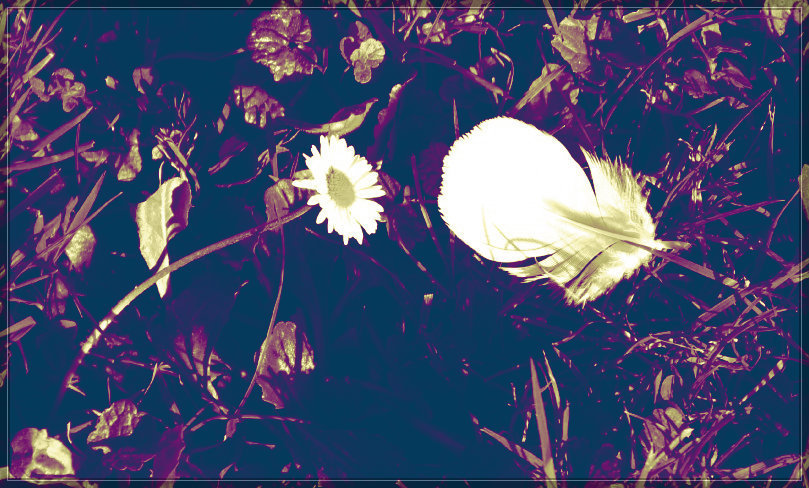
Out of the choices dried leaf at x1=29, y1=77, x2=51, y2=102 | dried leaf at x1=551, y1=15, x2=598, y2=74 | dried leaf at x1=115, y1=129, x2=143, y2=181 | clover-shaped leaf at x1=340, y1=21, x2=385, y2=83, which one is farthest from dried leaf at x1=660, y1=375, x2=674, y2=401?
dried leaf at x1=29, y1=77, x2=51, y2=102

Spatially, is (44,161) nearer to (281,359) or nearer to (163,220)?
(163,220)

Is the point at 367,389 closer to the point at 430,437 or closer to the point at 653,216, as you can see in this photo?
the point at 430,437

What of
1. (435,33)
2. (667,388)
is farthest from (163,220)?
(667,388)

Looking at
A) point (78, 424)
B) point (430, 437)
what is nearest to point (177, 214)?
point (78, 424)

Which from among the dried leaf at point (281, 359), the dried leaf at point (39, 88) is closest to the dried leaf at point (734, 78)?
the dried leaf at point (281, 359)

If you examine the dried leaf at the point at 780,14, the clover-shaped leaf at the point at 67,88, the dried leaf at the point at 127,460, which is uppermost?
the dried leaf at the point at 780,14

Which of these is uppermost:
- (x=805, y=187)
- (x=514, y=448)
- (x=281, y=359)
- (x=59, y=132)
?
(x=59, y=132)

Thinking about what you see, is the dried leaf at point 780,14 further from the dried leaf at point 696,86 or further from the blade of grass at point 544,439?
the blade of grass at point 544,439
